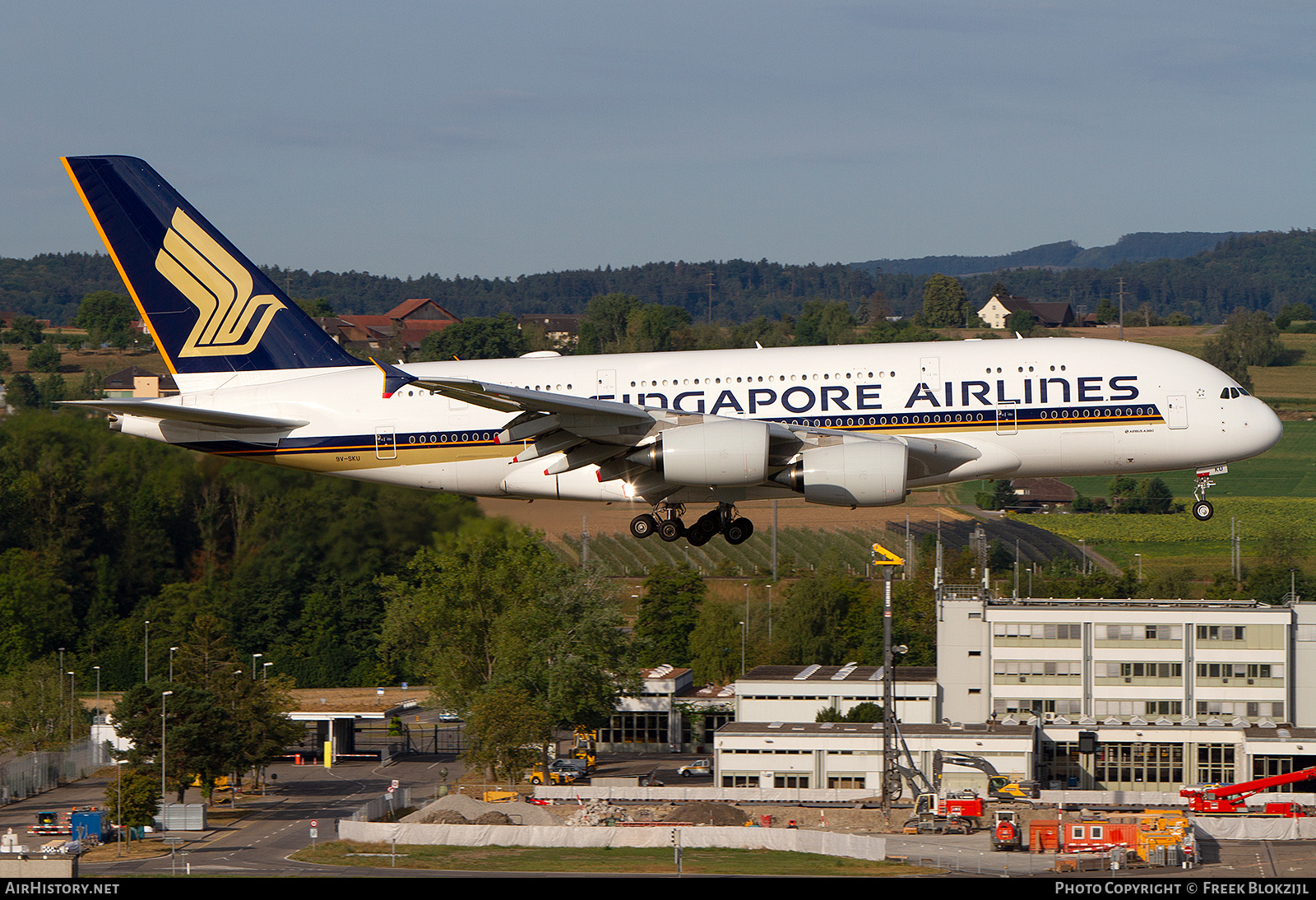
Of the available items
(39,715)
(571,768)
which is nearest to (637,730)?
(571,768)

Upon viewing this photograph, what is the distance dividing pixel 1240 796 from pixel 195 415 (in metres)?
51.2

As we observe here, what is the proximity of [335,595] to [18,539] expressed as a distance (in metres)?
28.3

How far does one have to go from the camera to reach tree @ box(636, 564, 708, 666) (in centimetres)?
11356

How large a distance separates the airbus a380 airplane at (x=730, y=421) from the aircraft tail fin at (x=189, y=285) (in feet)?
1.47

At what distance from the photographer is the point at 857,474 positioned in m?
31.9

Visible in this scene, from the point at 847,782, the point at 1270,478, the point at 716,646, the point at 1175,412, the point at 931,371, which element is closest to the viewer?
the point at 931,371

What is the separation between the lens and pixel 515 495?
117ft

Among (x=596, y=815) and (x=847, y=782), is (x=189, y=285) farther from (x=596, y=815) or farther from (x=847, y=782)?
(x=847, y=782)

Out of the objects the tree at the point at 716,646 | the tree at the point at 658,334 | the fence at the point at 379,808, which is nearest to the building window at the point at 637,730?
the tree at the point at 716,646

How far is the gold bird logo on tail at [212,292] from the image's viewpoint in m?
37.7

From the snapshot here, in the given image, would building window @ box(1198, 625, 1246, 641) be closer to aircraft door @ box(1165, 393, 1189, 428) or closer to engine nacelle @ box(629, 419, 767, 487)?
aircraft door @ box(1165, 393, 1189, 428)

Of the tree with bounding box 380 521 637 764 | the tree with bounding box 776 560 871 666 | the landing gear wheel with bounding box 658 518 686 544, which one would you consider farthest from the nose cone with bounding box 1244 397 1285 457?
the tree with bounding box 776 560 871 666

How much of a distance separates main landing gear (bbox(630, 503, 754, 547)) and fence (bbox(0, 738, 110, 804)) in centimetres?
5763
